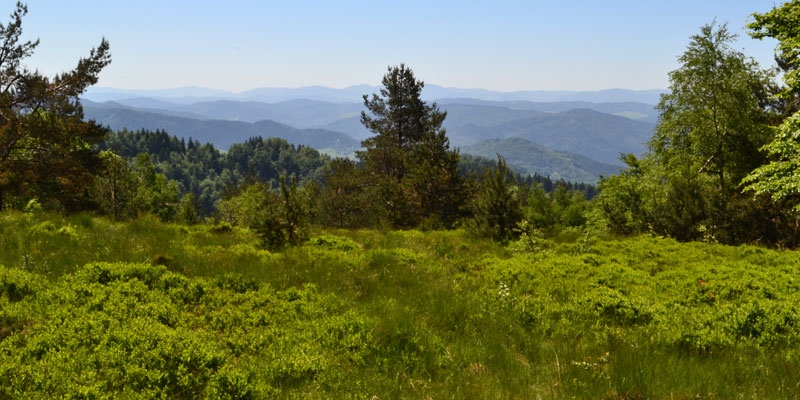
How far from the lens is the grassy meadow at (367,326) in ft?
14.7

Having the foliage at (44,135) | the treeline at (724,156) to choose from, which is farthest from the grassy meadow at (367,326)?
the foliage at (44,135)

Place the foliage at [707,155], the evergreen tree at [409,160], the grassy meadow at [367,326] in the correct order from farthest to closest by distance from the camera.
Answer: the evergreen tree at [409,160] → the foliage at [707,155] → the grassy meadow at [367,326]

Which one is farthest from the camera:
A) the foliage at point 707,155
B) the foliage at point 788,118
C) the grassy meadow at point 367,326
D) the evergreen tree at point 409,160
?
the evergreen tree at point 409,160

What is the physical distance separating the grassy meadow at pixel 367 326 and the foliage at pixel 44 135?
953 centimetres

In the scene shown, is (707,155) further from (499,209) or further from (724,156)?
(499,209)

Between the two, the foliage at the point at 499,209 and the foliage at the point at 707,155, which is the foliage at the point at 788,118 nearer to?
the foliage at the point at 707,155

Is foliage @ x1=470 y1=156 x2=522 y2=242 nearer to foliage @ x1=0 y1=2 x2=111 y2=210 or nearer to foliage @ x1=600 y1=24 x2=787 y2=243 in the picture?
foliage @ x1=600 y1=24 x2=787 y2=243

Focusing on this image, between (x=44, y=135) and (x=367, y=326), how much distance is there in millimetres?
19411

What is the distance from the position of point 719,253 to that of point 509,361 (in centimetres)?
1214

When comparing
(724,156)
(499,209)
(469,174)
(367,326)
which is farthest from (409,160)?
(367,326)

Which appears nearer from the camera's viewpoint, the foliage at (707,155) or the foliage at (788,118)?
the foliage at (788,118)

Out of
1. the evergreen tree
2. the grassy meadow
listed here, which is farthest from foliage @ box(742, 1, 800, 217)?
the evergreen tree

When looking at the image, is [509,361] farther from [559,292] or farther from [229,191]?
[229,191]

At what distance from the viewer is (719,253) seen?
1323 cm
